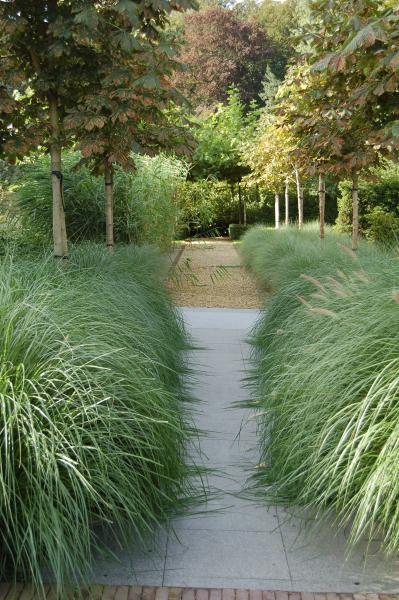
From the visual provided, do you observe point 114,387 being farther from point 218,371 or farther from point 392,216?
point 392,216

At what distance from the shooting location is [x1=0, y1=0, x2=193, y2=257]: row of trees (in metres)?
5.70

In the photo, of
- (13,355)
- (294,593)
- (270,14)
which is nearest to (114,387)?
(13,355)

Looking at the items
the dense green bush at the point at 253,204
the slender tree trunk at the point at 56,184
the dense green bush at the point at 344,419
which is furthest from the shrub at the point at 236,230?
the dense green bush at the point at 344,419

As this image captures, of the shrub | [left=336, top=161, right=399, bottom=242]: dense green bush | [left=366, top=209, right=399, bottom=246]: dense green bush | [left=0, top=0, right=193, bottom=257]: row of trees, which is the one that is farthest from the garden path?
the shrub

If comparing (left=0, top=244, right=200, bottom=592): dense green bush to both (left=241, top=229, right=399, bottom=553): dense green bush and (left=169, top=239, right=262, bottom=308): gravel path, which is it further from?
(left=169, top=239, right=262, bottom=308): gravel path

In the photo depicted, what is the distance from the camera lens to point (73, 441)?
2.73 m

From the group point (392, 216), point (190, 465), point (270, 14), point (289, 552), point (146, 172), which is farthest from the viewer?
point (270, 14)

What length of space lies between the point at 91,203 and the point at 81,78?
396 cm

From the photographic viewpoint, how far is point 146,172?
1207 centimetres

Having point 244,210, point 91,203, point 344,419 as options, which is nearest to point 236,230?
point 244,210

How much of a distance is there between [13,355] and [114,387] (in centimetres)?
49

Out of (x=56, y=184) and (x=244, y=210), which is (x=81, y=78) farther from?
(x=244, y=210)

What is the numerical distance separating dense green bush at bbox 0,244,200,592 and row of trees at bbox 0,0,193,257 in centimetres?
241

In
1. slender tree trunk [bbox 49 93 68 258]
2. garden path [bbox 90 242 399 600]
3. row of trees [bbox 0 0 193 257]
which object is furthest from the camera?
slender tree trunk [bbox 49 93 68 258]
